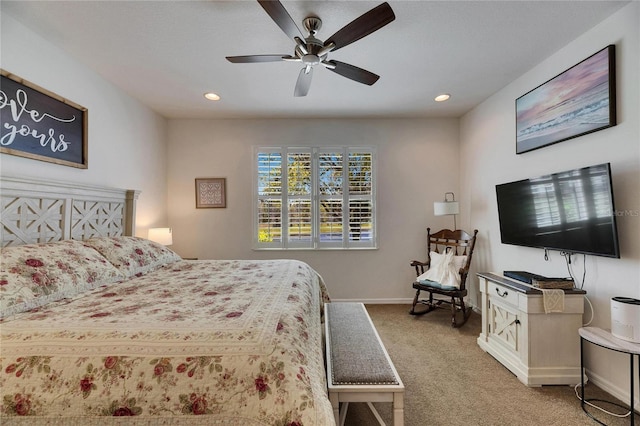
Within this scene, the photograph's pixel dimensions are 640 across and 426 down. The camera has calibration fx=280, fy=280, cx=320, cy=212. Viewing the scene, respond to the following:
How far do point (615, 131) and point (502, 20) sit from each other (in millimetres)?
1101

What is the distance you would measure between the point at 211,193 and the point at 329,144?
1832mm

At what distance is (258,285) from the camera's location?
1.83 metres

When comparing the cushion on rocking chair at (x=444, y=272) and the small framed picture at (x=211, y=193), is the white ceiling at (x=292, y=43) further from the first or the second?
the cushion on rocking chair at (x=444, y=272)

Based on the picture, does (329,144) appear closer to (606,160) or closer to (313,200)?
(313,200)

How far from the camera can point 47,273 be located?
157cm

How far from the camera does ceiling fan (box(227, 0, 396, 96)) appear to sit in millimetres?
1566

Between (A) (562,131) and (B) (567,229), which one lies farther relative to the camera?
(A) (562,131)

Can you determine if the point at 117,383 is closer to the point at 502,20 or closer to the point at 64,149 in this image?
the point at 64,149

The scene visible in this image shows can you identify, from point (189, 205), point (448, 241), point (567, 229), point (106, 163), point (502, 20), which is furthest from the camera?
point (189, 205)

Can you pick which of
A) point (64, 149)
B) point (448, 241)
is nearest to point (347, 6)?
point (64, 149)

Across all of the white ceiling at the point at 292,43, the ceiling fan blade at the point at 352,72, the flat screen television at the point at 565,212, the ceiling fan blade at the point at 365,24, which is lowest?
the flat screen television at the point at 565,212

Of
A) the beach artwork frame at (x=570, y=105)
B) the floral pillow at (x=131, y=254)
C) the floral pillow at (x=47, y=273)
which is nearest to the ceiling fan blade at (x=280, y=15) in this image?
the floral pillow at (x=47, y=273)

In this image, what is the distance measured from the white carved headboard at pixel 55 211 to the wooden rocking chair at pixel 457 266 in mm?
3447

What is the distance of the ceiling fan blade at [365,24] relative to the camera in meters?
1.56
